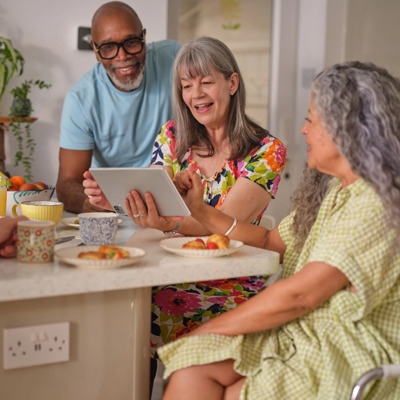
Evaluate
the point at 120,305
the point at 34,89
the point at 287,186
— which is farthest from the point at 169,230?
the point at 287,186

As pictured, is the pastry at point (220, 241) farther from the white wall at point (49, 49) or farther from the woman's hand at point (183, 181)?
the white wall at point (49, 49)

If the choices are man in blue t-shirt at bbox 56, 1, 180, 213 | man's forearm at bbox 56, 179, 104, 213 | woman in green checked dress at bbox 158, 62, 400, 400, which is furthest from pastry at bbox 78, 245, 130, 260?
man in blue t-shirt at bbox 56, 1, 180, 213

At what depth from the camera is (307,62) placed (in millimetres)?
3820

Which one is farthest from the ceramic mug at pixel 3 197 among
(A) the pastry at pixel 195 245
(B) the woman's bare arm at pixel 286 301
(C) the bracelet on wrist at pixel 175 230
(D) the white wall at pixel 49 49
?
(D) the white wall at pixel 49 49

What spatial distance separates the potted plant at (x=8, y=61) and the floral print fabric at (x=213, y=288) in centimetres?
120

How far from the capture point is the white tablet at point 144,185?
1443 millimetres

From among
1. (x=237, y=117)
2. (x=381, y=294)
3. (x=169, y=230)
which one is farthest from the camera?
(x=237, y=117)

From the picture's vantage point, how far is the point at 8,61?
3033 mm

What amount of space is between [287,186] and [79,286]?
9.59 ft

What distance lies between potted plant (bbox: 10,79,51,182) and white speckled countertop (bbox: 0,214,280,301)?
1829 millimetres

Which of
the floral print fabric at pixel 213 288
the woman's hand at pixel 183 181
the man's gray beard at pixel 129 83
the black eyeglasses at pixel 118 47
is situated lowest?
the floral print fabric at pixel 213 288

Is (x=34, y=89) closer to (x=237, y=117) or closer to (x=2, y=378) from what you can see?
(x=237, y=117)

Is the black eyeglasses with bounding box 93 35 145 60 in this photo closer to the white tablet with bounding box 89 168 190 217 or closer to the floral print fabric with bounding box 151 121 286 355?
the floral print fabric with bounding box 151 121 286 355

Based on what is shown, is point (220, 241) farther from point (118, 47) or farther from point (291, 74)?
point (291, 74)
